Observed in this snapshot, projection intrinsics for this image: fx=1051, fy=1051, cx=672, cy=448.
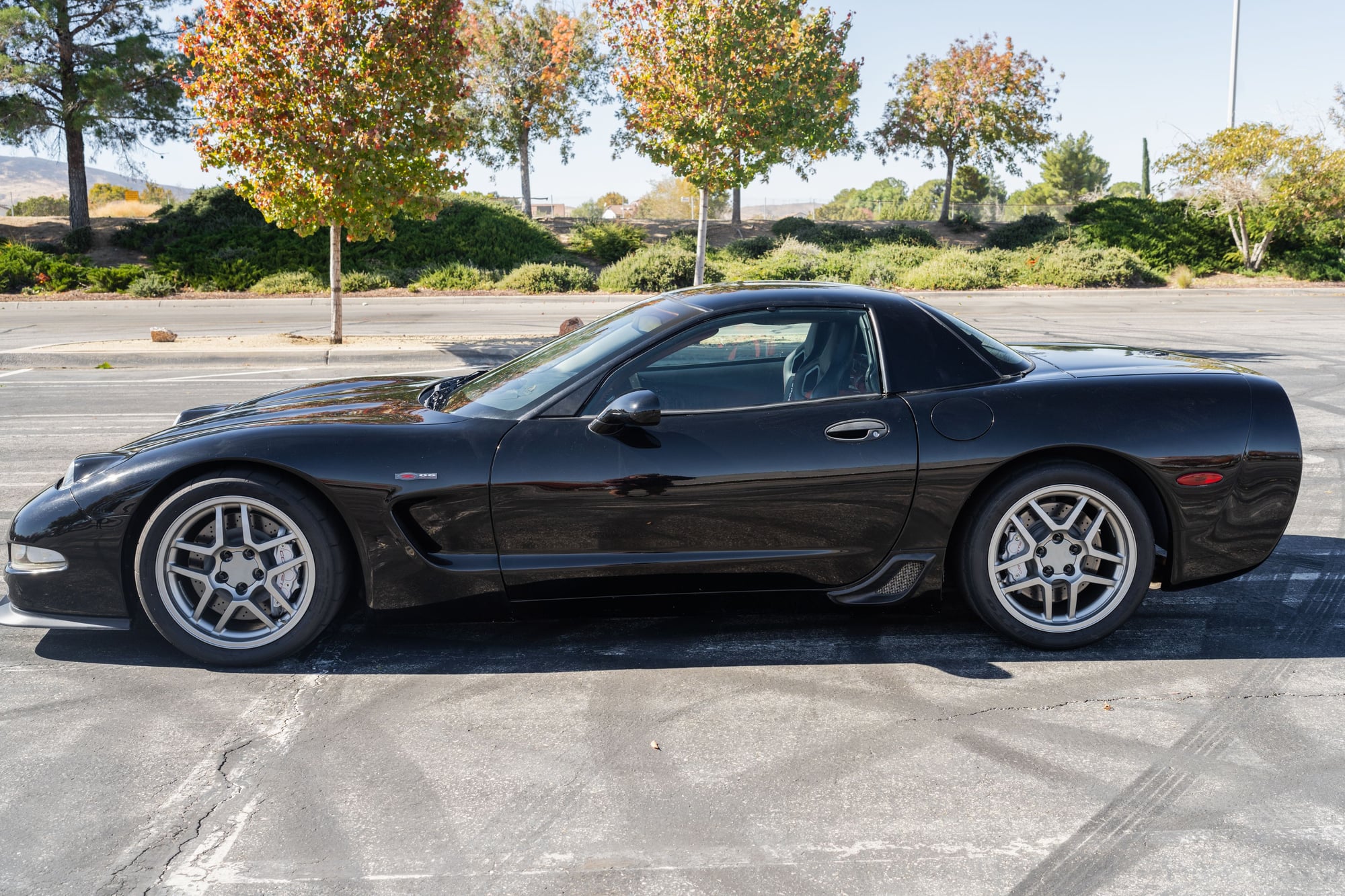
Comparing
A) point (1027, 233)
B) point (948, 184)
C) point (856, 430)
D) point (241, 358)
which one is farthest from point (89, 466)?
point (948, 184)

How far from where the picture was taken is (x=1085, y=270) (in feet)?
96.8

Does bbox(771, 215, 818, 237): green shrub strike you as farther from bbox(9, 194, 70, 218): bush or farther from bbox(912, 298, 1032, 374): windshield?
bbox(912, 298, 1032, 374): windshield

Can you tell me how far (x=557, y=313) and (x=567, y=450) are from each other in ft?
61.0

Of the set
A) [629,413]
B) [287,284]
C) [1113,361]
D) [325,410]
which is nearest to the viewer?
[629,413]

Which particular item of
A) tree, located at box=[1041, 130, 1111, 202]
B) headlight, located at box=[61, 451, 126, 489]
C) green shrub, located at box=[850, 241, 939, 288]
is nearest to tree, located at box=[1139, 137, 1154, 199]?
tree, located at box=[1041, 130, 1111, 202]

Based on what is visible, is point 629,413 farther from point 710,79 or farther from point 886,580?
point 710,79

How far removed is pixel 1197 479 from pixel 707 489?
1912 mm

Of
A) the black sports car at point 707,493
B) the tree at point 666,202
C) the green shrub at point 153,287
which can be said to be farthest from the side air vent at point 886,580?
the tree at point 666,202

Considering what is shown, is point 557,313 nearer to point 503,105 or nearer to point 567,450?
point 567,450

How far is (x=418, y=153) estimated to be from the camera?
14.7 meters

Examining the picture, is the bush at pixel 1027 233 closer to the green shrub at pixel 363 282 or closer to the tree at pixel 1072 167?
the green shrub at pixel 363 282

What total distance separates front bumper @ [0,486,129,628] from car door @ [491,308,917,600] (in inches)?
55.4

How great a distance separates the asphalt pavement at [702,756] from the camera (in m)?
2.68

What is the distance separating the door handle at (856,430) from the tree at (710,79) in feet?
53.3
